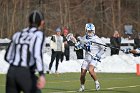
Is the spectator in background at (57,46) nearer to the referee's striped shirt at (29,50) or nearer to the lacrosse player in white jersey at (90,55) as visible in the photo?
the lacrosse player in white jersey at (90,55)

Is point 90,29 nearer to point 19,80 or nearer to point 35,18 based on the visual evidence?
point 35,18

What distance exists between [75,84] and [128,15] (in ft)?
124

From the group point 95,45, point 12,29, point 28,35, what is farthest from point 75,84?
point 12,29

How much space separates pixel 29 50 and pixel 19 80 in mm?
495

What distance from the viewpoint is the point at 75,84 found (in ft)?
65.1

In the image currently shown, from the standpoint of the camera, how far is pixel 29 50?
9.05 metres

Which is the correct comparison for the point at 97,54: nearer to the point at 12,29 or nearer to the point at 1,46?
the point at 1,46

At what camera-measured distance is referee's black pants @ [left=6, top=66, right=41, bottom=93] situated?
8.98m

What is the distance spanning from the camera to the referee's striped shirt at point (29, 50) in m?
9.02

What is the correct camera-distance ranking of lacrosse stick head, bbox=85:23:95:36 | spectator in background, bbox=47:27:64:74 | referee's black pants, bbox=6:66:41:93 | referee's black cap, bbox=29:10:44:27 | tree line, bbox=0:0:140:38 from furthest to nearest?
tree line, bbox=0:0:140:38 → spectator in background, bbox=47:27:64:74 → lacrosse stick head, bbox=85:23:95:36 → referee's black cap, bbox=29:10:44:27 → referee's black pants, bbox=6:66:41:93

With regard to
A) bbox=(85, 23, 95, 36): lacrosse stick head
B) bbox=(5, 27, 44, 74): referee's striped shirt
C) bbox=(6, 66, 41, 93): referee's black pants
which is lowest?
bbox=(6, 66, 41, 93): referee's black pants

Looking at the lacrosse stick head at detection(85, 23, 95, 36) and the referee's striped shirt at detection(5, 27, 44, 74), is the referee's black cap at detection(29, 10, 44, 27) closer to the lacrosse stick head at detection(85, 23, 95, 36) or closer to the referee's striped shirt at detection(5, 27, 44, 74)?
the referee's striped shirt at detection(5, 27, 44, 74)

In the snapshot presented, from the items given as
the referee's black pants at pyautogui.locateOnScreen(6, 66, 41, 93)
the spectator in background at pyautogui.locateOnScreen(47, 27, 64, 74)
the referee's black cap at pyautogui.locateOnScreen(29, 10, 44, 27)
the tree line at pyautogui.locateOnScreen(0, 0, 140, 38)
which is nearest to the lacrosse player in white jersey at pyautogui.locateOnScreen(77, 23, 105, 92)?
the referee's black cap at pyautogui.locateOnScreen(29, 10, 44, 27)

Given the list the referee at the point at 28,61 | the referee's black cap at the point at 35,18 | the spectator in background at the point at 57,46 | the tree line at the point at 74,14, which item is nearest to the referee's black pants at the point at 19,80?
the referee at the point at 28,61
